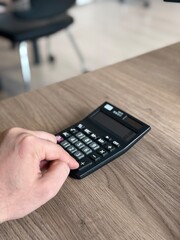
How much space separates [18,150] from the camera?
428mm

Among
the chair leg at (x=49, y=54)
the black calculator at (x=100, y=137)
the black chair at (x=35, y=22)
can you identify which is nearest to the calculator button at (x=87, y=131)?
the black calculator at (x=100, y=137)

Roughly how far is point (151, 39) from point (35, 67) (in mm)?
956

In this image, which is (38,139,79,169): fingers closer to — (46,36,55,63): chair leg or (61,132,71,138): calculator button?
(61,132,71,138): calculator button

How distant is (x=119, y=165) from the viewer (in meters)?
0.49

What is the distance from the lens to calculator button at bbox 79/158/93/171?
473mm

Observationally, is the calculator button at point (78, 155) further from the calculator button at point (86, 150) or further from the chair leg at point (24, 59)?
the chair leg at point (24, 59)

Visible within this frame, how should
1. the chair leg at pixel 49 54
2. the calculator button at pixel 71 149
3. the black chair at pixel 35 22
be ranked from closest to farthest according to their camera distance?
the calculator button at pixel 71 149 → the black chair at pixel 35 22 → the chair leg at pixel 49 54

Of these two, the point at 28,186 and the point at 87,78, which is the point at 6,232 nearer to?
the point at 28,186

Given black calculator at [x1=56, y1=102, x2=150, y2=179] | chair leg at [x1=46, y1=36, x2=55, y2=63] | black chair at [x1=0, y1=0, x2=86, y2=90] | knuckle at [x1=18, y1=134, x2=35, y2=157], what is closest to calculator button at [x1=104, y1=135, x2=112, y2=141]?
black calculator at [x1=56, y1=102, x2=150, y2=179]

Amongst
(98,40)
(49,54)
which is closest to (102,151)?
(49,54)

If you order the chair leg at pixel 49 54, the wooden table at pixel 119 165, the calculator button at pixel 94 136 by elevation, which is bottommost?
the chair leg at pixel 49 54

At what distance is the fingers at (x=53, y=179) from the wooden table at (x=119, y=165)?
0.02m

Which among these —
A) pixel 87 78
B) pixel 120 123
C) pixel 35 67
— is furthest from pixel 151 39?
pixel 120 123

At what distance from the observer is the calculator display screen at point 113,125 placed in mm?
532
